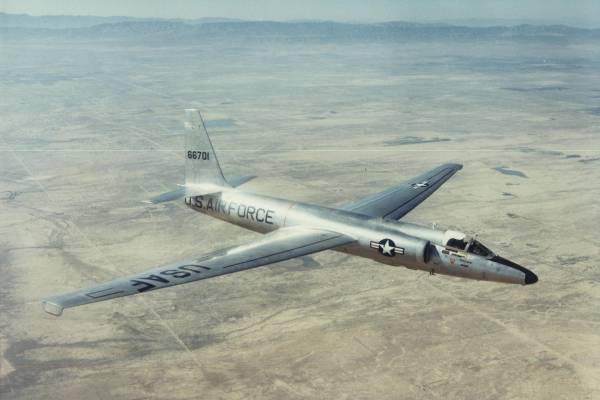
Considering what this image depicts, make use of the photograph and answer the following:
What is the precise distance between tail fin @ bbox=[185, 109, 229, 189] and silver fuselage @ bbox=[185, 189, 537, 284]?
9.69 ft

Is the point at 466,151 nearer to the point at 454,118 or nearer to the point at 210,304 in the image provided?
the point at 454,118

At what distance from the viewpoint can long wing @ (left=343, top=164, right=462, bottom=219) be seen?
3934cm

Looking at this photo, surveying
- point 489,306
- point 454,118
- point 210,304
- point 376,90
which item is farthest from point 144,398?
point 376,90

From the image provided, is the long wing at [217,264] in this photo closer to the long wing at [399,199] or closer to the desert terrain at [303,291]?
the long wing at [399,199]

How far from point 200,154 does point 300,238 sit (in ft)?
36.9

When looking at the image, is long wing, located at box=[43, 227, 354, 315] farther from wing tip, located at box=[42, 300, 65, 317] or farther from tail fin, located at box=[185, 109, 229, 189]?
tail fin, located at box=[185, 109, 229, 189]

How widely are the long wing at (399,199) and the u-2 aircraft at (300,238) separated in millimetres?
65

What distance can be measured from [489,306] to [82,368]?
25000 millimetres

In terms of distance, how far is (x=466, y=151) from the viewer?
3713 inches

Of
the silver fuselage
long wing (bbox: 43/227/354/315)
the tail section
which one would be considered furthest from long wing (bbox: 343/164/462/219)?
the tail section

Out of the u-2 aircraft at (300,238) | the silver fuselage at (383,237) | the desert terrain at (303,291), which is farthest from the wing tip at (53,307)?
the silver fuselage at (383,237)

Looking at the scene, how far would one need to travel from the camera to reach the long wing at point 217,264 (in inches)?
1008

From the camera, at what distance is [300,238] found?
3528cm

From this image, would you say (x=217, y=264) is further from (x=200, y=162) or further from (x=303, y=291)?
(x=303, y=291)
